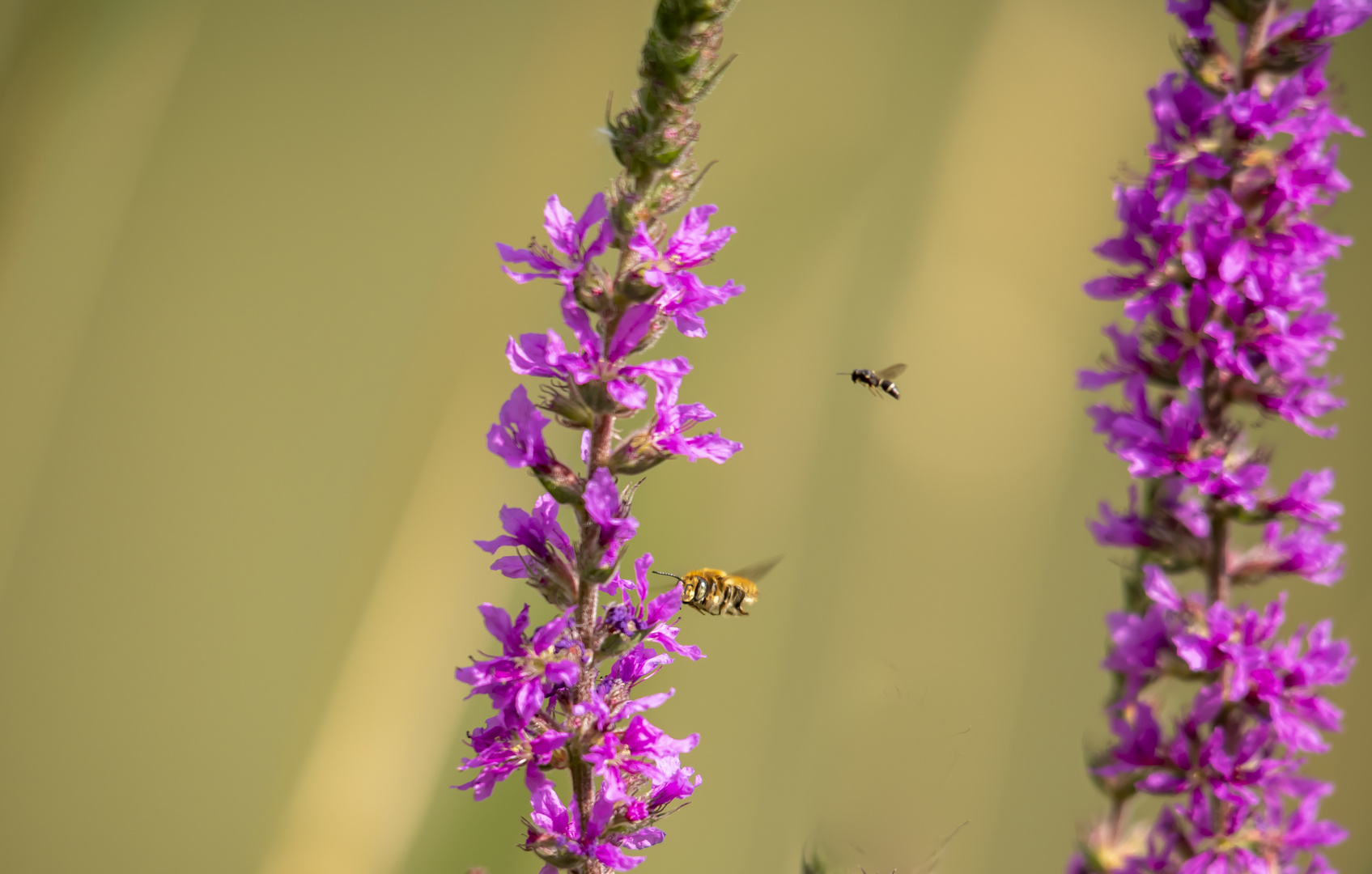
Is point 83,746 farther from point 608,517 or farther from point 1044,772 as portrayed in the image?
point 1044,772

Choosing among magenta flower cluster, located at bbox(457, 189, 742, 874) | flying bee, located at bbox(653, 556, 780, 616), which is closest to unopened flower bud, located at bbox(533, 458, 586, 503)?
magenta flower cluster, located at bbox(457, 189, 742, 874)

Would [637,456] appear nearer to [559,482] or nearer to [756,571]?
[559,482]

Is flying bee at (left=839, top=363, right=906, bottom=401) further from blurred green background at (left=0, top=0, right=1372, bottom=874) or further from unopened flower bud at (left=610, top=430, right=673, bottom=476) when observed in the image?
unopened flower bud at (left=610, top=430, right=673, bottom=476)

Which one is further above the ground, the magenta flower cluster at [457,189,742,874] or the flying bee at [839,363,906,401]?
the flying bee at [839,363,906,401]

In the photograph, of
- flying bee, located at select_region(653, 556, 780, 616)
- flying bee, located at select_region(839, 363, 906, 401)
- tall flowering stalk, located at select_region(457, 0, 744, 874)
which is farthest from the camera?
flying bee, located at select_region(839, 363, 906, 401)

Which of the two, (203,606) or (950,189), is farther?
(950,189)

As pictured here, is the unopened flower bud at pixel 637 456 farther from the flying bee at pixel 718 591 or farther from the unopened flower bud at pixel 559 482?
the flying bee at pixel 718 591

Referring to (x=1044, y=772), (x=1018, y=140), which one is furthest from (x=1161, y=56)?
(x=1044, y=772)
